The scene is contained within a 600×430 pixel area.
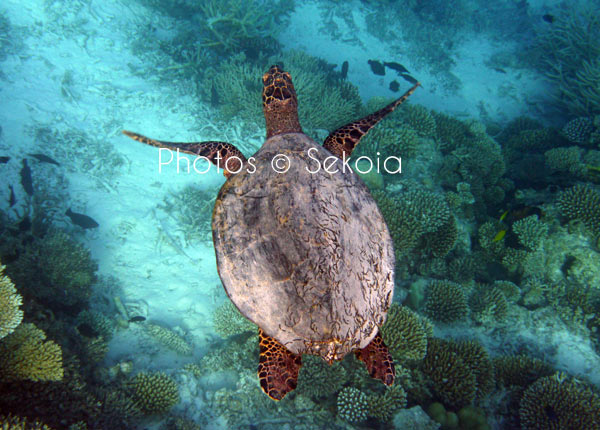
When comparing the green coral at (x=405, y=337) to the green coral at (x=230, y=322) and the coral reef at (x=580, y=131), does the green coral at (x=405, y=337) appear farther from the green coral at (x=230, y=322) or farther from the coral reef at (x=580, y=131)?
the coral reef at (x=580, y=131)

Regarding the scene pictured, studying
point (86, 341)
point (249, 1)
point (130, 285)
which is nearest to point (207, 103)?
point (249, 1)

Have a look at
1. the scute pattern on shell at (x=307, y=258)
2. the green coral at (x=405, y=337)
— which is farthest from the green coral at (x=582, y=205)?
the scute pattern on shell at (x=307, y=258)

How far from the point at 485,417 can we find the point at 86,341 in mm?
6205

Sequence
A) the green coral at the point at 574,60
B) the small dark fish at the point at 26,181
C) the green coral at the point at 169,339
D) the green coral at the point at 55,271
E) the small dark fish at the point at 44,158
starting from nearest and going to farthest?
the green coral at the point at 55,271, the green coral at the point at 169,339, the small dark fish at the point at 26,181, the small dark fish at the point at 44,158, the green coral at the point at 574,60

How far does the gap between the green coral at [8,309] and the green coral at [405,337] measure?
454cm

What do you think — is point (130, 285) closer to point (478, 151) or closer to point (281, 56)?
point (281, 56)

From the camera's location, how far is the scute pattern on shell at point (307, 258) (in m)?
2.16

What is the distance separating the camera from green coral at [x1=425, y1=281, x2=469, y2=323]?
507cm

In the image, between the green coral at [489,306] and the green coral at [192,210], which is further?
the green coral at [192,210]

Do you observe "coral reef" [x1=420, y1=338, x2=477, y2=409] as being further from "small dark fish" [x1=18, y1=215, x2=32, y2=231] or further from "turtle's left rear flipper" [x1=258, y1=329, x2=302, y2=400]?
"small dark fish" [x1=18, y1=215, x2=32, y2=231]

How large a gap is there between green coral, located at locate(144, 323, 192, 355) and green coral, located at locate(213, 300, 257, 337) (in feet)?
2.03

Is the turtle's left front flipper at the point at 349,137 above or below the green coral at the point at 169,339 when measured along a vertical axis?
above

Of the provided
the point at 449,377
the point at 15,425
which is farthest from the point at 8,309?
the point at 449,377

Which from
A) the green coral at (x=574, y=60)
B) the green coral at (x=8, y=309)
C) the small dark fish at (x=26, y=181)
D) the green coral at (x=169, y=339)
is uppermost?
the green coral at (x=574, y=60)
